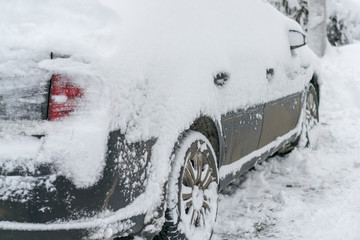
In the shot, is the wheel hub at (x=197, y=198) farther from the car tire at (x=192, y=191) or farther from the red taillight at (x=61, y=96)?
the red taillight at (x=61, y=96)

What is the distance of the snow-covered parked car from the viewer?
1.93 metres

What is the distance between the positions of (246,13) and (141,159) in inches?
76.6

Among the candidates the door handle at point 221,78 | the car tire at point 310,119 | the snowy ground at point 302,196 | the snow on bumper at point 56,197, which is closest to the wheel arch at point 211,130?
the door handle at point 221,78

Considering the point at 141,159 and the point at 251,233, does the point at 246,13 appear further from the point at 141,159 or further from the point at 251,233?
the point at 141,159

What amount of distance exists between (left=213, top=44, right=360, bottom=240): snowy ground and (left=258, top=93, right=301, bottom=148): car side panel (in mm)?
503

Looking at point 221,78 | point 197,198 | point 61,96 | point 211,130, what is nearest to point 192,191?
point 197,198

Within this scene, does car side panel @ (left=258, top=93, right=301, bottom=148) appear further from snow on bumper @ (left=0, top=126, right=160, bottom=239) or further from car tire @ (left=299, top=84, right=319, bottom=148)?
snow on bumper @ (left=0, top=126, right=160, bottom=239)

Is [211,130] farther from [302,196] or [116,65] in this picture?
[302,196]

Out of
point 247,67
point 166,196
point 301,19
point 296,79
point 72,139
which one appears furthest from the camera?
point 301,19

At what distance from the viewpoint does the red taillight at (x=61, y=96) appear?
1958 mm

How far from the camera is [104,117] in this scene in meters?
1.97

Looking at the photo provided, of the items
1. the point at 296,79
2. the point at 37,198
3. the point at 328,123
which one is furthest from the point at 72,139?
the point at 328,123

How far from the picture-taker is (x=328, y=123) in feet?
24.4

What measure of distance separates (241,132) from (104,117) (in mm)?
1598
